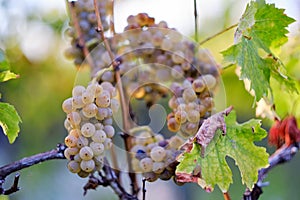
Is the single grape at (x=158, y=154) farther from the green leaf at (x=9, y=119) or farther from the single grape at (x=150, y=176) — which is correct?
the green leaf at (x=9, y=119)

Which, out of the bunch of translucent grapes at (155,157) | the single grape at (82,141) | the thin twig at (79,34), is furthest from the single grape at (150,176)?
the thin twig at (79,34)

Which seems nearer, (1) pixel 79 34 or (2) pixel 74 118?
(2) pixel 74 118

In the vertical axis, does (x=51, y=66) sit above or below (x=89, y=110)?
above

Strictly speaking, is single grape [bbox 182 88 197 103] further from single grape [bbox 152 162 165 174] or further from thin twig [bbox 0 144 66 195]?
thin twig [bbox 0 144 66 195]

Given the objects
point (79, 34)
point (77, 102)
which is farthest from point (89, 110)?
point (79, 34)

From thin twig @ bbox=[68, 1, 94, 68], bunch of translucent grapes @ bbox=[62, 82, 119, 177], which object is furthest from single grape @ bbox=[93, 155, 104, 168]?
thin twig @ bbox=[68, 1, 94, 68]

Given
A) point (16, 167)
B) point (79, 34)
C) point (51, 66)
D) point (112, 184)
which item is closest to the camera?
point (16, 167)

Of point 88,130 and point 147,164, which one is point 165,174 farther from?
point 88,130
